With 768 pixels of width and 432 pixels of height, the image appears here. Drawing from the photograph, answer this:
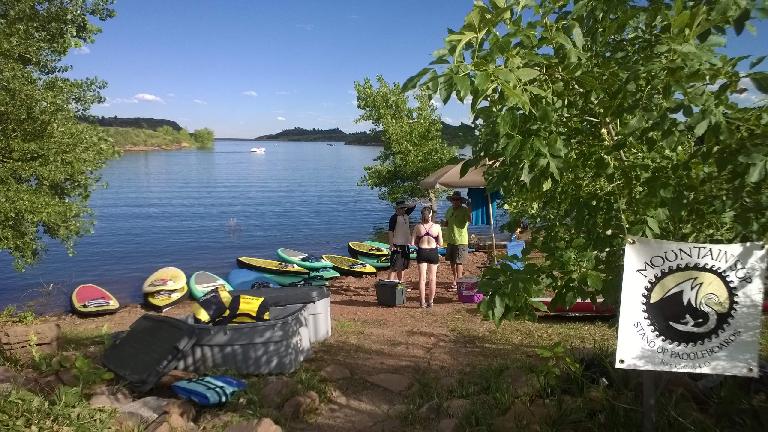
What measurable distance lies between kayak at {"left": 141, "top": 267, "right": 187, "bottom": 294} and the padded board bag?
935 centimetres

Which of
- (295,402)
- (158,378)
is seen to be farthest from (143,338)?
(295,402)

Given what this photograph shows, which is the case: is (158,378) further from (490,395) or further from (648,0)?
(648,0)

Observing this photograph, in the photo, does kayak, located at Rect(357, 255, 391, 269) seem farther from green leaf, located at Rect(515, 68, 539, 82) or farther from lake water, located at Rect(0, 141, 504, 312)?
green leaf, located at Rect(515, 68, 539, 82)

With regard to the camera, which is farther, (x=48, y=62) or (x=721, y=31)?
(x=48, y=62)

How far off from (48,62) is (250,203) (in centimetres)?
3934

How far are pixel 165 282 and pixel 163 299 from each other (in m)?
0.77

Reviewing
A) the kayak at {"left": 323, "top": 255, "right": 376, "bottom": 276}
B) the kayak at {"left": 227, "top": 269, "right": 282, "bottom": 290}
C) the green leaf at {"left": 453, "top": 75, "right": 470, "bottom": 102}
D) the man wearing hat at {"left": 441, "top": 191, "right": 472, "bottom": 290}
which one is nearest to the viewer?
the green leaf at {"left": 453, "top": 75, "right": 470, "bottom": 102}

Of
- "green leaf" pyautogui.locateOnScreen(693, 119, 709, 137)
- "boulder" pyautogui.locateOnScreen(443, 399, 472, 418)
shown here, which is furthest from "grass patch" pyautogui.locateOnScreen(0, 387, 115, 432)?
"green leaf" pyautogui.locateOnScreen(693, 119, 709, 137)

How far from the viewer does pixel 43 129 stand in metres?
10.3

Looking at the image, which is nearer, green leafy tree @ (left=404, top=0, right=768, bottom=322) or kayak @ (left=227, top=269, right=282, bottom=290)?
green leafy tree @ (left=404, top=0, right=768, bottom=322)

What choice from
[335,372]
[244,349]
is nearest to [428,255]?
[335,372]

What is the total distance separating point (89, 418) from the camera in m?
4.92

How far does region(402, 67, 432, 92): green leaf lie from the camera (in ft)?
8.21

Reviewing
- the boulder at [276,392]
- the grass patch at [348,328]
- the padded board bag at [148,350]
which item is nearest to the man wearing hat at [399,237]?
the grass patch at [348,328]
